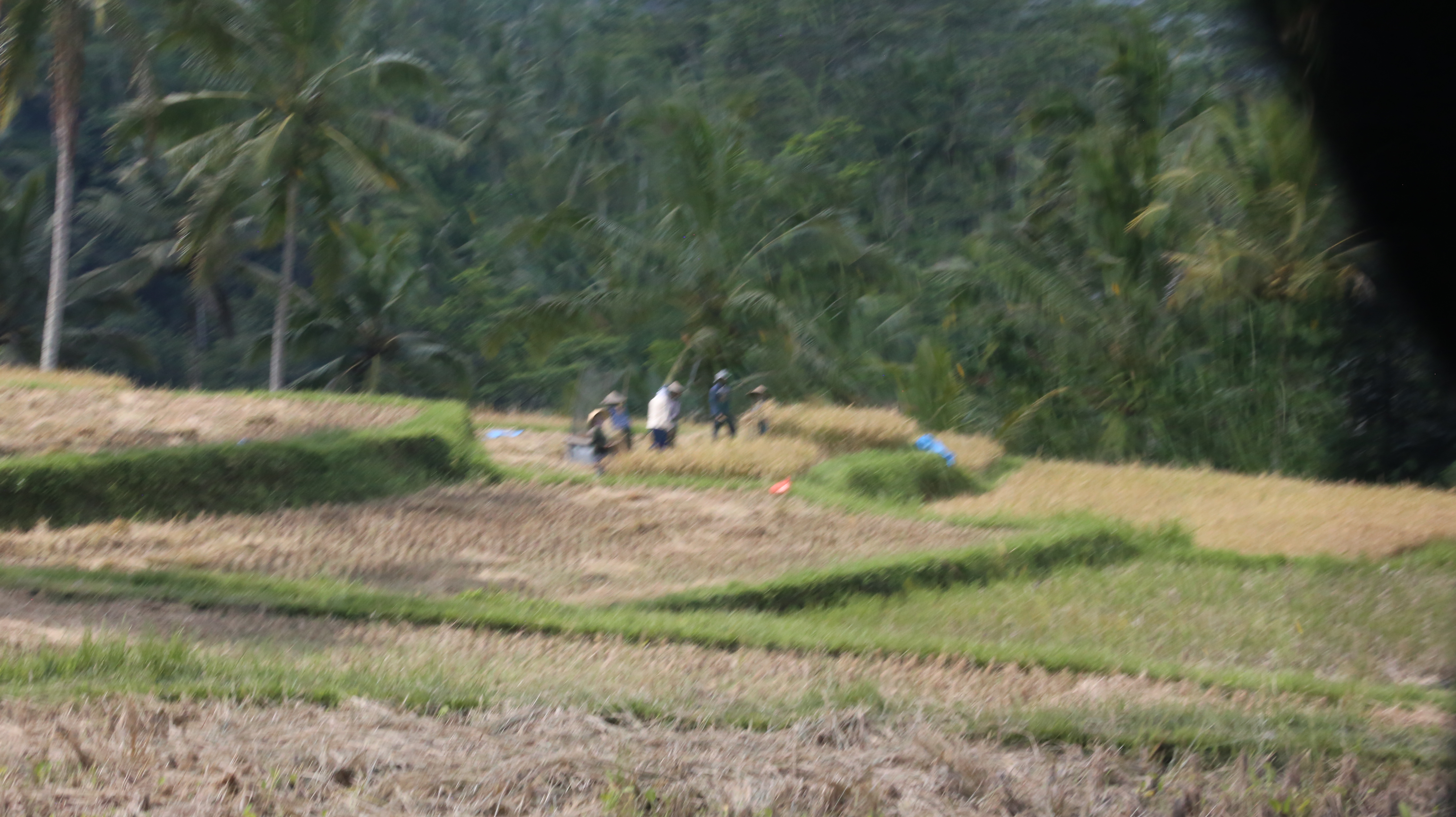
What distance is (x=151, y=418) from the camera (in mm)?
13750

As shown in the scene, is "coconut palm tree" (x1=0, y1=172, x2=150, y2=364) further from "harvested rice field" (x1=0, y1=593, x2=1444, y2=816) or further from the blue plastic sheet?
"harvested rice field" (x1=0, y1=593, x2=1444, y2=816)

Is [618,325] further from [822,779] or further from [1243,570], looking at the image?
[822,779]

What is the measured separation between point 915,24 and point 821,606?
29.2 metres

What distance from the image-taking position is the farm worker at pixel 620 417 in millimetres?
15461

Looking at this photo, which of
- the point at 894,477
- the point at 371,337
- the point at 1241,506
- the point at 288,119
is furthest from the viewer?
the point at 371,337

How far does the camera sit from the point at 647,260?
75.4 ft

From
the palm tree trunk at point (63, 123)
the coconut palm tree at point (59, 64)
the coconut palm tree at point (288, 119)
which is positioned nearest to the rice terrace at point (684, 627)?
the palm tree trunk at point (63, 123)

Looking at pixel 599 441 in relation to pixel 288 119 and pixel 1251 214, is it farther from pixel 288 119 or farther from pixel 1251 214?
pixel 1251 214

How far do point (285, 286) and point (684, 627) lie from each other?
56.6 ft

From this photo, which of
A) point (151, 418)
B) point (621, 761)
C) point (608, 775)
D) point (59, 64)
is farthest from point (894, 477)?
point (59, 64)

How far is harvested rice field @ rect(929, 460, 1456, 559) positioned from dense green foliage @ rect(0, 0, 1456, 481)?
1.56 m

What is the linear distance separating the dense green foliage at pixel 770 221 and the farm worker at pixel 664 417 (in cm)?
252

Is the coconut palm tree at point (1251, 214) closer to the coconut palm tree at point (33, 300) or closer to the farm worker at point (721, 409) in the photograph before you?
the farm worker at point (721, 409)

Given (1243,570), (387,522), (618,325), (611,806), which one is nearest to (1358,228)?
(1243,570)
